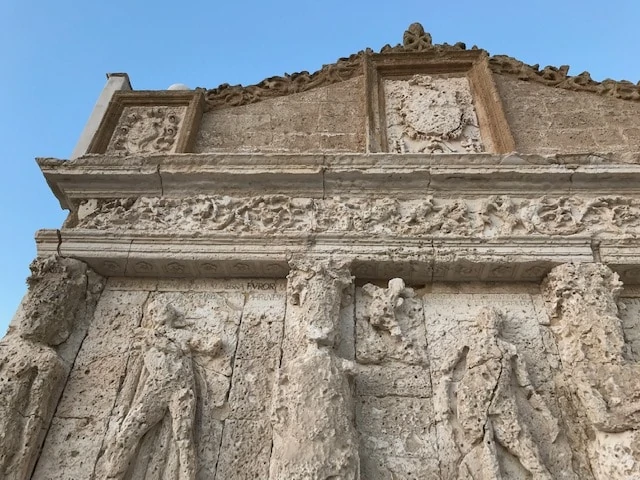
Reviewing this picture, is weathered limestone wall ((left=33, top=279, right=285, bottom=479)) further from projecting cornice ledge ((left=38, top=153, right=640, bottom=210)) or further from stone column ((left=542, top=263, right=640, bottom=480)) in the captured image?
stone column ((left=542, top=263, right=640, bottom=480))

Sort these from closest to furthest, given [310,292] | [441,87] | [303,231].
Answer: [310,292], [303,231], [441,87]

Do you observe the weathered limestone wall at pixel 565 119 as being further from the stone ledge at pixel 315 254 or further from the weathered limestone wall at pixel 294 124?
the weathered limestone wall at pixel 294 124

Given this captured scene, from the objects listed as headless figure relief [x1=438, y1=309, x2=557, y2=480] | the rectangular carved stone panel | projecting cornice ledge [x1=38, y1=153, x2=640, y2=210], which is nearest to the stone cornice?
projecting cornice ledge [x1=38, y1=153, x2=640, y2=210]

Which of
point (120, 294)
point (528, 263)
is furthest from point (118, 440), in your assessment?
point (528, 263)

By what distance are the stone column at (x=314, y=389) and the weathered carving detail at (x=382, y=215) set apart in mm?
480

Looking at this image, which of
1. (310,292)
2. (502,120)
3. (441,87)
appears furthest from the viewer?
(441,87)

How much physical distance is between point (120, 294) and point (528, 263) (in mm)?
3152

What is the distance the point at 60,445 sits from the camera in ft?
10.5

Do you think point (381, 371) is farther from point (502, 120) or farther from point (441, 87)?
point (441, 87)

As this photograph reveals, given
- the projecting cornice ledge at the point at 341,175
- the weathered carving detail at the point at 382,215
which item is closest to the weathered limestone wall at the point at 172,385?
the weathered carving detail at the point at 382,215

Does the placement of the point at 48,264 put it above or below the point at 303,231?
below

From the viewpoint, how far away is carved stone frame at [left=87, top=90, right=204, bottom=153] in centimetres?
480

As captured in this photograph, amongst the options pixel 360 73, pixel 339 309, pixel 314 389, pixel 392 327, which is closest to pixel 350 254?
pixel 339 309

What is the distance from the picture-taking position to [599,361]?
3.23 meters
